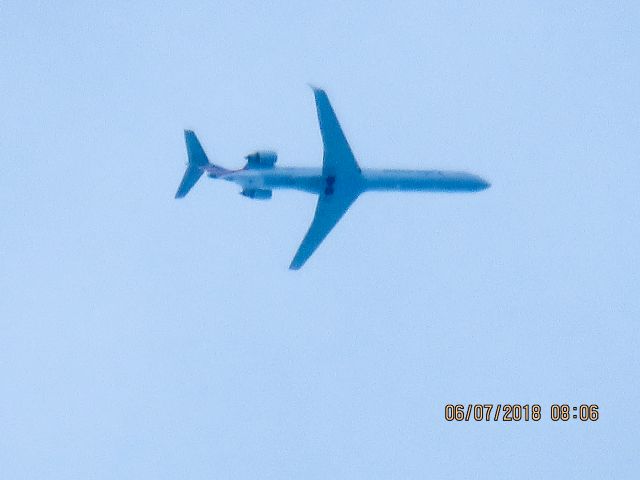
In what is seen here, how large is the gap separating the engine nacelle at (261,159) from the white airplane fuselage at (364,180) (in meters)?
0.29

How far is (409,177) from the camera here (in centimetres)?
6169

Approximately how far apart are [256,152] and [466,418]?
19529mm

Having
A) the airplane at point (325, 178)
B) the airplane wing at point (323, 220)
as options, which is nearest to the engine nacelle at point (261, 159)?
the airplane at point (325, 178)

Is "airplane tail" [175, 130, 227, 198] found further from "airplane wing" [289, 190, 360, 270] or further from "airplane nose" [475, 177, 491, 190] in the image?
"airplane nose" [475, 177, 491, 190]

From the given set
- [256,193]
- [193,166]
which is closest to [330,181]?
[256,193]

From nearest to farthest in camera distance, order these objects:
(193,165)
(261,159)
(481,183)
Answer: (261,159) → (193,165) → (481,183)

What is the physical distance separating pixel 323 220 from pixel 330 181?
3.26m

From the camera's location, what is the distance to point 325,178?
58969mm

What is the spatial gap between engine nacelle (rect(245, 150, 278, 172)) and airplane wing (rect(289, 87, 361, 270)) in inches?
127

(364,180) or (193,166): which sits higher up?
(193,166)

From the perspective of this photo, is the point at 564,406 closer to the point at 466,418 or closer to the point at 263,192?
the point at 466,418

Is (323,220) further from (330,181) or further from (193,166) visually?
(193,166)

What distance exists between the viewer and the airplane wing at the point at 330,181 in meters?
56.8

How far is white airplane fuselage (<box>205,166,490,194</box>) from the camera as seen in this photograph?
57562 millimetres
